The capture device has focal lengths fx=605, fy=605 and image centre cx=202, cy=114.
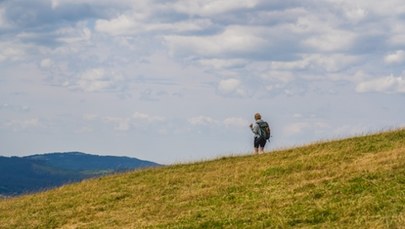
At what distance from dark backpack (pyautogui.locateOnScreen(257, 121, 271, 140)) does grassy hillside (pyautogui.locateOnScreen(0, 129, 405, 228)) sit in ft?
5.16

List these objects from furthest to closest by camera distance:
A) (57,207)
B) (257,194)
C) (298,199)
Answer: (57,207) → (257,194) → (298,199)

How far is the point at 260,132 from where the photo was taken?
36.0m

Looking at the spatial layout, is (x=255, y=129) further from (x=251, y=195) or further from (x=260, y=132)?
(x=251, y=195)

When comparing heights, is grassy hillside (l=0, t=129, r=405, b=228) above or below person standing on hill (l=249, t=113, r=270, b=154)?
below

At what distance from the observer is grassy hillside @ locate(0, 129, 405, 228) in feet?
58.9

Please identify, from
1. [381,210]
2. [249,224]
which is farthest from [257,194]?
[381,210]

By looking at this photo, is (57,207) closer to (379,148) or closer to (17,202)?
(17,202)

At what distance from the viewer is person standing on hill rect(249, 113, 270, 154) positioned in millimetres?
36000

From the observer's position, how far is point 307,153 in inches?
1246

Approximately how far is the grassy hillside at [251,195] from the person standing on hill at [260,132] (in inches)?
62.0

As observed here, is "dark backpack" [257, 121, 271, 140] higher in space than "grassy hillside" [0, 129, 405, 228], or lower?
higher

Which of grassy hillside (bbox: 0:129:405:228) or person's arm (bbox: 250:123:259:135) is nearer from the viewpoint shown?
grassy hillside (bbox: 0:129:405:228)

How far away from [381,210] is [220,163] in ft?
59.5

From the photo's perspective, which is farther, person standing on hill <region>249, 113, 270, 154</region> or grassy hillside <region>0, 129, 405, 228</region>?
person standing on hill <region>249, 113, 270, 154</region>
